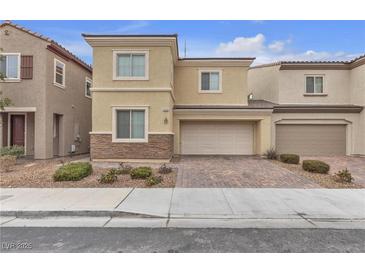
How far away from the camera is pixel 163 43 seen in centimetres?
1223

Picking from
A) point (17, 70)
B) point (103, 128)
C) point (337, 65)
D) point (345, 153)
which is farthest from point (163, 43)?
point (345, 153)

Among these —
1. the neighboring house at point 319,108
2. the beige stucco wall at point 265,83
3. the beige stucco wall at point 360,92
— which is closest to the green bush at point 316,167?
the neighboring house at point 319,108

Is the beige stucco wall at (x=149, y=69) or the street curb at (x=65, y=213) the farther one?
the beige stucco wall at (x=149, y=69)

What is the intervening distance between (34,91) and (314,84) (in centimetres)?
1816

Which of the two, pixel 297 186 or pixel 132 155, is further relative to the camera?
pixel 132 155

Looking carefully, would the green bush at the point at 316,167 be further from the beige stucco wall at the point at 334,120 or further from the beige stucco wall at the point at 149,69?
the beige stucco wall at the point at 149,69

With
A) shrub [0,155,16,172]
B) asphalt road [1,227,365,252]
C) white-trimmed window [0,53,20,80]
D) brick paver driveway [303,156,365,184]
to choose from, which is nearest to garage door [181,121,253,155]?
brick paver driveway [303,156,365,184]

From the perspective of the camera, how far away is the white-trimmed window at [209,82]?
16.1 meters

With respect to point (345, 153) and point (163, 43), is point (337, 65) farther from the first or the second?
point (163, 43)

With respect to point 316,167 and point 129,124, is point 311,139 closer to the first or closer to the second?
point 316,167

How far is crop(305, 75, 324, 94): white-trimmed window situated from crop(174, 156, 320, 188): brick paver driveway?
8153 mm

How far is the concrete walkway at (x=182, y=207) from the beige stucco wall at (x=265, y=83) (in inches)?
440

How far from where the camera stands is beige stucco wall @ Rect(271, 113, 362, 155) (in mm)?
15867

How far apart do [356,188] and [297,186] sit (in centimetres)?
196
